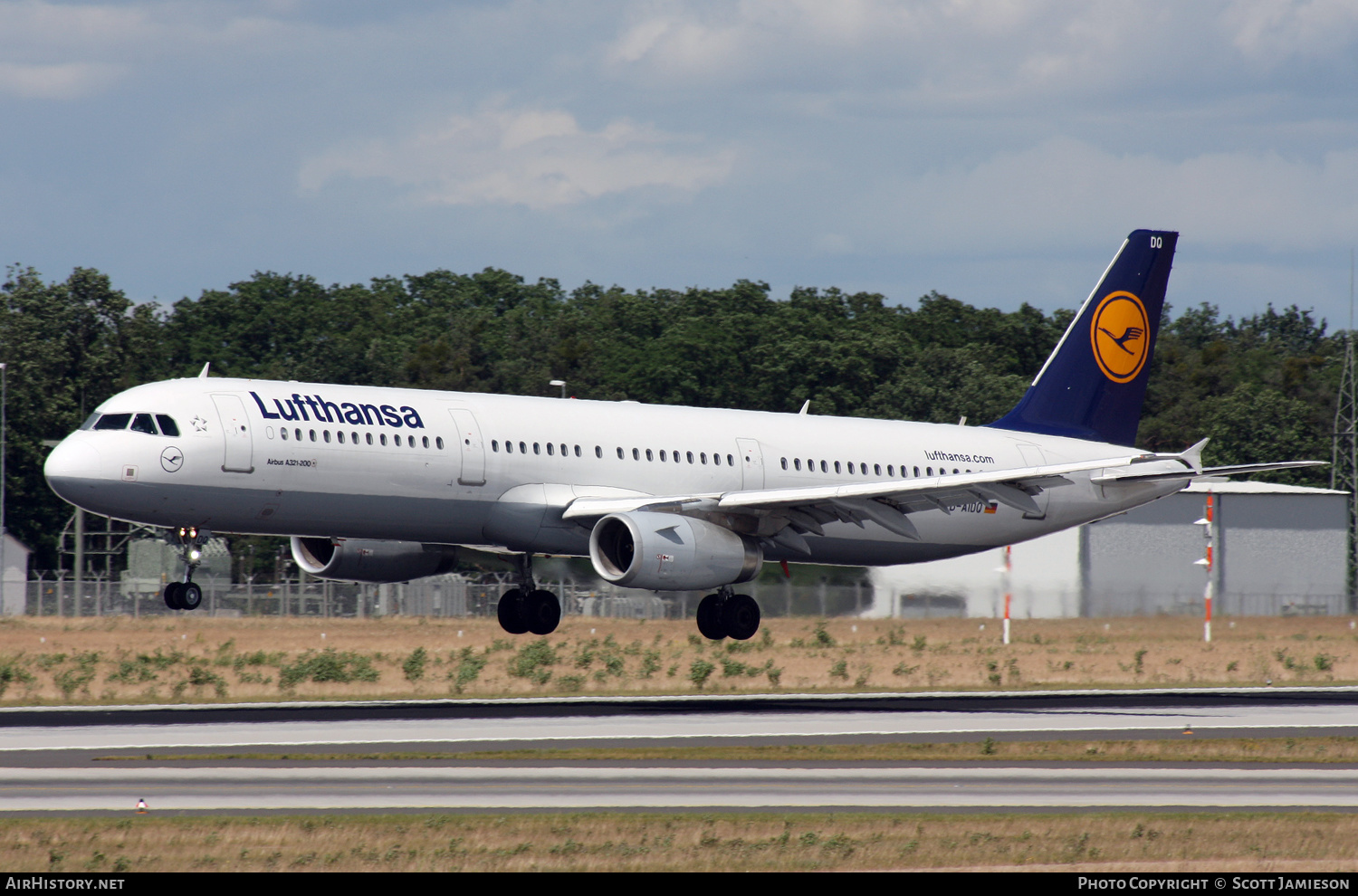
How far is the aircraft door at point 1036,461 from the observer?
4481 cm

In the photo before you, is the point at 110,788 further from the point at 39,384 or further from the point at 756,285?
the point at 756,285

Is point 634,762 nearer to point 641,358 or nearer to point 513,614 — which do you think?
point 513,614

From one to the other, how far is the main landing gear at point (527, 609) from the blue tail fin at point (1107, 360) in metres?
13.7

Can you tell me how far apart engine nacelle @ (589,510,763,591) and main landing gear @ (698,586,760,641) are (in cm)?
197

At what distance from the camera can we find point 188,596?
33.5m

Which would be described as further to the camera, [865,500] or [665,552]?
[865,500]

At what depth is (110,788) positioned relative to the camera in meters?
23.5

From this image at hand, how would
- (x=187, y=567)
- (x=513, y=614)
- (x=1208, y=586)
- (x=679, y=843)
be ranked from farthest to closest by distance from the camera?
(x=1208, y=586)
(x=513, y=614)
(x=187, y=567)
(x=679, y=843)

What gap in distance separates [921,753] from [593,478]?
12.1 meters

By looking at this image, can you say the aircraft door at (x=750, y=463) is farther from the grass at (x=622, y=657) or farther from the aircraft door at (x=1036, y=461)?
the aircraft door at (x=1036, y=461)

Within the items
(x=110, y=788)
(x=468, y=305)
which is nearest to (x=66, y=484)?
(x=110, y=788)

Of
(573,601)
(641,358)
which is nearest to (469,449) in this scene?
(573,601)

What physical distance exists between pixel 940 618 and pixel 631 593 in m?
15.2

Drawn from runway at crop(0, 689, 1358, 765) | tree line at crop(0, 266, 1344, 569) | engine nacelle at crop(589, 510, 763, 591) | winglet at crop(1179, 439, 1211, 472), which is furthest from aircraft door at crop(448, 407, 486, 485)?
tree line at crop(0, 266, 1344, 569)
